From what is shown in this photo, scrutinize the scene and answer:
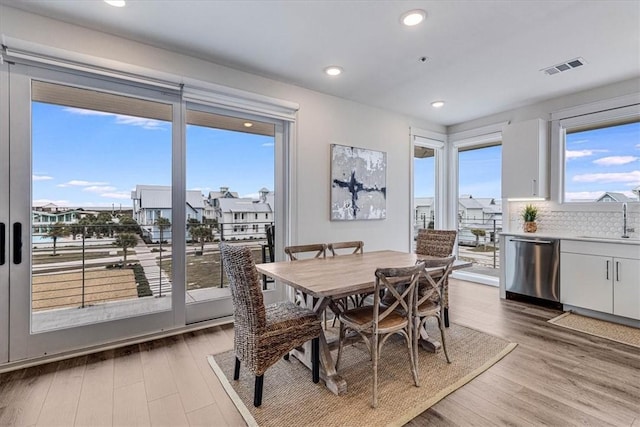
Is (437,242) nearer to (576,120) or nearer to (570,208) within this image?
(570,208)

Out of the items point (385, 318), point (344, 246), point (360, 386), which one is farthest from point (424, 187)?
point (360, 386)

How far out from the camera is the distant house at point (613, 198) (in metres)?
3.72

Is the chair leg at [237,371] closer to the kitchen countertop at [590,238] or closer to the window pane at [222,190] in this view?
the window pane at [222,190]

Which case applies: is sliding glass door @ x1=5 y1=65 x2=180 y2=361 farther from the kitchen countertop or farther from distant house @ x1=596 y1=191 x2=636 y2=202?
distant house @ x1=596 y1=191 x2=636 y2=202

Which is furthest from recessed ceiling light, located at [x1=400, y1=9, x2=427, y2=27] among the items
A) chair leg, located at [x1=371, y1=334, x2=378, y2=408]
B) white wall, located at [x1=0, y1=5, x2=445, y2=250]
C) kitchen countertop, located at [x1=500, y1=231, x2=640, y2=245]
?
kitchen countertop, located at [x1=500, y1=231, x2=640, y2=245]

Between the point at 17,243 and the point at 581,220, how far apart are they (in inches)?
235

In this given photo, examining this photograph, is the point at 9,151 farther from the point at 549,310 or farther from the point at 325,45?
the point at 549,310

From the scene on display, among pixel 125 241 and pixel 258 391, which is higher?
pixel 125 241

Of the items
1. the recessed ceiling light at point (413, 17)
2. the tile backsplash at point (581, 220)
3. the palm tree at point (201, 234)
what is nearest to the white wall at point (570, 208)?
the tile backsplash at point (581, 220)

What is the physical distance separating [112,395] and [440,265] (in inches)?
96.3

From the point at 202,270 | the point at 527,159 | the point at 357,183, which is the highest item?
the point at 527,159

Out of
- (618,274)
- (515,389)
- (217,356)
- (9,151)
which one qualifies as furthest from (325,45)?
(618,274)

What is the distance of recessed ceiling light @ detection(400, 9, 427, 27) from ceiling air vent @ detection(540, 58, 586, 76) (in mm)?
1875

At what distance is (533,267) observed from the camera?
4020mm
